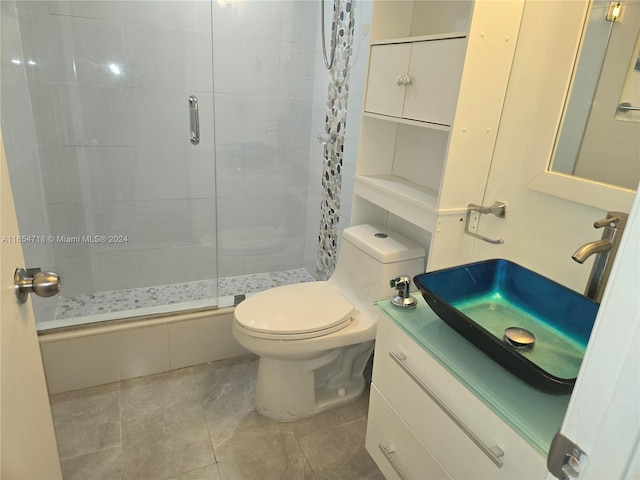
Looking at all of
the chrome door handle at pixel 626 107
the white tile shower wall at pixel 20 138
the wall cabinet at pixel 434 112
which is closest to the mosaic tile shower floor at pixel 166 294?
the white tile shower wall at pixel 20 138

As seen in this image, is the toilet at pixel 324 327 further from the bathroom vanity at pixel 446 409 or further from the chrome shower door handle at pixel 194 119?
the chrome shower door handle at pixel 194 119

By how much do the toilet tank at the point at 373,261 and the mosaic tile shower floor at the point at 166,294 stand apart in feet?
2.89

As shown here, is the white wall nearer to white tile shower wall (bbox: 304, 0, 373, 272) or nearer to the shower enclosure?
white tile shower wall (bbox: 304, 0, 373, 272)

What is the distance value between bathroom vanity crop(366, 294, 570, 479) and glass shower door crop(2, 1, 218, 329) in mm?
1259

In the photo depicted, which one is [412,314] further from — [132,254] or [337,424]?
[132,254]

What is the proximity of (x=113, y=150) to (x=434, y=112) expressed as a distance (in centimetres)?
184

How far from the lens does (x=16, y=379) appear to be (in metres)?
0.75

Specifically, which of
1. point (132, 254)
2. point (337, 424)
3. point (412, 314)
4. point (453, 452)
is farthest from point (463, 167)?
point (132, 254)

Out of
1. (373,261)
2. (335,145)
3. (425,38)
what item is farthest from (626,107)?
(335,145)

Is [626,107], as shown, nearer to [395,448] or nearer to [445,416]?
[445,416]

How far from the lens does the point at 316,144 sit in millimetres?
2674

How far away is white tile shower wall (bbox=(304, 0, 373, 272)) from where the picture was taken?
6.49 ft

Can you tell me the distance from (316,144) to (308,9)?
0.78 m

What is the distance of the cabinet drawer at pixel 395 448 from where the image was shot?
1136mm
